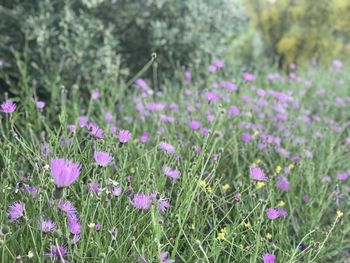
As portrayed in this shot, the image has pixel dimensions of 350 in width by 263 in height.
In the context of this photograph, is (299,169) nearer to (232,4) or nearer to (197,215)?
(197,215)

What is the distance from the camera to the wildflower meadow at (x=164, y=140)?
1.50 m

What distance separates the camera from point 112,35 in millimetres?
3902

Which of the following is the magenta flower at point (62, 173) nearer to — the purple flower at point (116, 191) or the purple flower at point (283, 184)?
the purple flower at point (116, 191)

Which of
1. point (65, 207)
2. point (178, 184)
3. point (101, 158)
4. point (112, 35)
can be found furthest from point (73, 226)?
point (112, 35)

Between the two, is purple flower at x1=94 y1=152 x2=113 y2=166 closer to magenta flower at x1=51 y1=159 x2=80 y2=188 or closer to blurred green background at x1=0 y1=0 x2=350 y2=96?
magenta flower at x1=51 y1=159 x2=80 y2=188

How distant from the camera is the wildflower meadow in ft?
4.92

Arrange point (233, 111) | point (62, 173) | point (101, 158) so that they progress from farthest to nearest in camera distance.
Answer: point (233, 111) < point (101, 158) < point (62, 173)

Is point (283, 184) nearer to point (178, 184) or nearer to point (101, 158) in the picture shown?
point (178, 184)

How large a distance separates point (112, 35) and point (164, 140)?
190 centimetres

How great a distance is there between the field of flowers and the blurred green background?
25cm

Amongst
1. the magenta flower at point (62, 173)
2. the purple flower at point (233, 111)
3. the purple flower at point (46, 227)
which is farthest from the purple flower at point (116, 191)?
the purple flower at point (233, 111)

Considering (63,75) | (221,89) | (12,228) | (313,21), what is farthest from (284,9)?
(12,228)

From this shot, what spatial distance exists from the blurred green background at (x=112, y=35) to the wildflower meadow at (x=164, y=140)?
1 centimetres

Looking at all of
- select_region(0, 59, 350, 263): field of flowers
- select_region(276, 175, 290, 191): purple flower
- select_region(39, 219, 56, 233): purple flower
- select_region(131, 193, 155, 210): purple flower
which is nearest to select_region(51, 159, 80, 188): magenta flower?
select_region(0, 59, 350, 263): field of flowers
